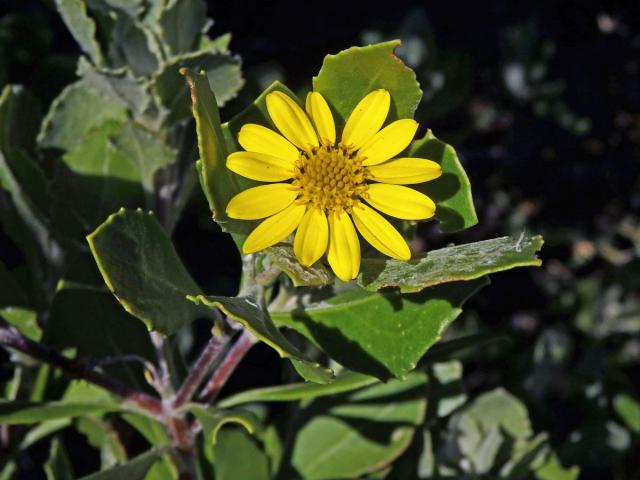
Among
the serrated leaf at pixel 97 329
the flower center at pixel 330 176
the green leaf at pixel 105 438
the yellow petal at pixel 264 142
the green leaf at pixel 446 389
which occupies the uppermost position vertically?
the yellow petal at pixel 264 142

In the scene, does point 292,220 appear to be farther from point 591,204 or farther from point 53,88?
point 591,204

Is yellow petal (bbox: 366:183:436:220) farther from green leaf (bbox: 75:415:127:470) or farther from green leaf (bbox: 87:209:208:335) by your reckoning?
green leaf (bbox: 75:415:127:470)

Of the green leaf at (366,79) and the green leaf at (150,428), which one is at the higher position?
the green leaf at (366,79)

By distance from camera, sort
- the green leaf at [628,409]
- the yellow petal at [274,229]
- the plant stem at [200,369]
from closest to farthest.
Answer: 1. the yellow petal at [274,229]
2. the plant stem at [200,369]
3. the green leaf at [628,409]

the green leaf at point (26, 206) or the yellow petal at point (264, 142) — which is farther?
the green leaf at point (26, 206)

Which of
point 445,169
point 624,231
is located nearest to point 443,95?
point 624,231

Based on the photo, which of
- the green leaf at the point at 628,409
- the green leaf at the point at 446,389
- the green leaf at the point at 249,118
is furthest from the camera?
the green leaf at the point at 628,409

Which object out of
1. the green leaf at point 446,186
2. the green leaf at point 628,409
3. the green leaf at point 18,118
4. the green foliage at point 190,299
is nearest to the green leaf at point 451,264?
the green foliage at point 190,299

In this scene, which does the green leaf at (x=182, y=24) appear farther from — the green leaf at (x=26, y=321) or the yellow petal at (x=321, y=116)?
the green leaf at (x=26, y=321)

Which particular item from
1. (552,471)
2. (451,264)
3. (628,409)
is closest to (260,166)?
(451,264)
